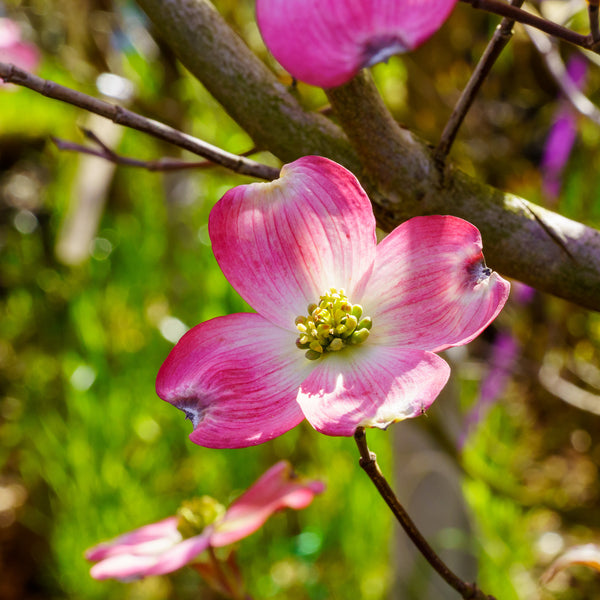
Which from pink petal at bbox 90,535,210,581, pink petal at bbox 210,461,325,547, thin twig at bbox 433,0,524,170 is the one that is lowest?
pink petal at bbox 90,535,210,581

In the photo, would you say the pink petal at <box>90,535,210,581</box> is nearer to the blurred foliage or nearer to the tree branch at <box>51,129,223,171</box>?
the tree branch at <box>51,129,223,171</box>

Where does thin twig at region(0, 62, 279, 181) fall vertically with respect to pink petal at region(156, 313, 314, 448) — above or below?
above

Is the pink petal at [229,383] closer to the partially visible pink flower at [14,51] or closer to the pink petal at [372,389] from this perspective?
the pink petal at [372,389]

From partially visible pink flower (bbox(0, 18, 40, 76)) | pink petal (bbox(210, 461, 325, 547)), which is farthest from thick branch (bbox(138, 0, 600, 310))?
partially visible pink flower (bbox(0, 18, 40, 76))

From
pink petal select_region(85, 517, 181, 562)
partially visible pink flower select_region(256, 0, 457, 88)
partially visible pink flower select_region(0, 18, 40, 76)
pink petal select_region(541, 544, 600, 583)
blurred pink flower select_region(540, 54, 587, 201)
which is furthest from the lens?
blurred pink flower select_region(540, 54, 587, 201)

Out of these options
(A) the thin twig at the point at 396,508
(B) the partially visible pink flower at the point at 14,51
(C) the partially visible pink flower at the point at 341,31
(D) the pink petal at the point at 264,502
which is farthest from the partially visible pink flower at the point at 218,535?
(B) the partially visible pink flower at the point at 14,51

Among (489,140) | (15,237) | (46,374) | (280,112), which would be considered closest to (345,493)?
(489,140)
